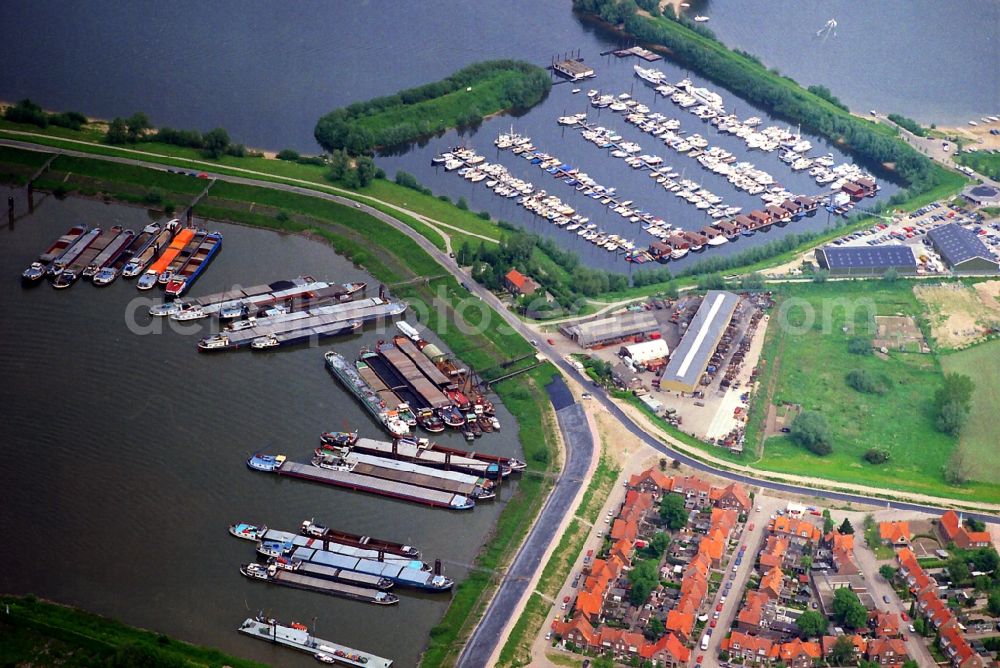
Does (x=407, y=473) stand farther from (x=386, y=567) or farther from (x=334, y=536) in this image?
(x=386, y=567)

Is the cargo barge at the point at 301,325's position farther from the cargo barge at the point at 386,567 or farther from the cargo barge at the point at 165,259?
the cargo barge at the point at 386,567

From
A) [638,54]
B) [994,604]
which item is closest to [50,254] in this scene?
[638,54]

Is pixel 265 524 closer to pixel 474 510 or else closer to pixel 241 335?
pixel 474 510

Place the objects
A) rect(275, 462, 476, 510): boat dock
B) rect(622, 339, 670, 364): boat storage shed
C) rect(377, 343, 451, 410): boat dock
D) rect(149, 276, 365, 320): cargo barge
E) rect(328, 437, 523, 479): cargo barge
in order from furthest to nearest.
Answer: rect(149, 276, 365, 320): cargo barge < rect(622, 339, 670, 364): boat storage shed < rect(377, 343, 451, 410): boat dock < rect(328, 437, 523, 479): cargo barge < rect(275, 462, 476, 510): boat dock

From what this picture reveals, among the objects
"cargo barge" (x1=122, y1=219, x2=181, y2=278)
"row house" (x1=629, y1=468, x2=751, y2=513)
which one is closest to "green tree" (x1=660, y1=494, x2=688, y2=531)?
"row house" (x1=629, y1=468, x2=751, y2=513)

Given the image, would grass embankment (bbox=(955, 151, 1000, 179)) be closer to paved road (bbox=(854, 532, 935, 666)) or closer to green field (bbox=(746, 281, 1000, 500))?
green field (bbox=(746, 281, 1000, 500))

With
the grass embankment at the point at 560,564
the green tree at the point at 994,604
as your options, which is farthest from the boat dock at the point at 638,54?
the green tree at the point at 994,604
